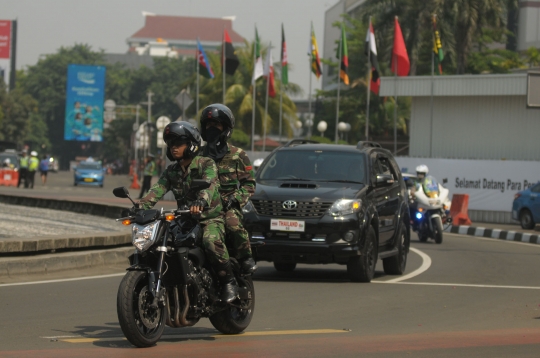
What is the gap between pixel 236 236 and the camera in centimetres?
817

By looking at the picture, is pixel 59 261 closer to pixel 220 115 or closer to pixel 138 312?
pixel 220 115

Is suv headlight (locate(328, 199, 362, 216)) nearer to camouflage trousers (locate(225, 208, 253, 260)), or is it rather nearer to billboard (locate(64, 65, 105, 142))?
camouflage trousers (locate(225, 208, 253, 260))

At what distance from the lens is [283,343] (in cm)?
793

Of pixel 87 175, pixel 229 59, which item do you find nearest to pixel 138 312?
pixel 229 59

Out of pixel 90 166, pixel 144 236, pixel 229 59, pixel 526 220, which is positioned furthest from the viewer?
pixel 90 166

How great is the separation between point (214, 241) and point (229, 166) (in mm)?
1113

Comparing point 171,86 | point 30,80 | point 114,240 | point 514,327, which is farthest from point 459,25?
point 30,80

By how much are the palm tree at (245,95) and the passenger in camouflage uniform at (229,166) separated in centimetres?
6311

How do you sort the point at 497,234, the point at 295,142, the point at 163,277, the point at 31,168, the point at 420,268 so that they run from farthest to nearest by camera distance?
the point at 31,168, the point at 497,234, the point at 420,268, the point at 295,142, the point at 163,277

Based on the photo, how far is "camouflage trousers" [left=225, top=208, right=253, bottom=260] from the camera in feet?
26.7

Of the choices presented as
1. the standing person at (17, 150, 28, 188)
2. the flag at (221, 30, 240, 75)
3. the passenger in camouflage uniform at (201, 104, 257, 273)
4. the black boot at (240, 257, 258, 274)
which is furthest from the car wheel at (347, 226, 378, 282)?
the standing person at (17, 150, 28, 188)

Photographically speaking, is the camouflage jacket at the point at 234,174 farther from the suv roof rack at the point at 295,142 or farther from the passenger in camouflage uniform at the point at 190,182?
the suv roof rack at the point at 295,142

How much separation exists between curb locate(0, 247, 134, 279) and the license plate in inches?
106

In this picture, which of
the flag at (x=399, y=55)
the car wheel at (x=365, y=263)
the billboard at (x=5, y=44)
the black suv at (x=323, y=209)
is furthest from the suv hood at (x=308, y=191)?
the billboard at (x=5, y=44)
